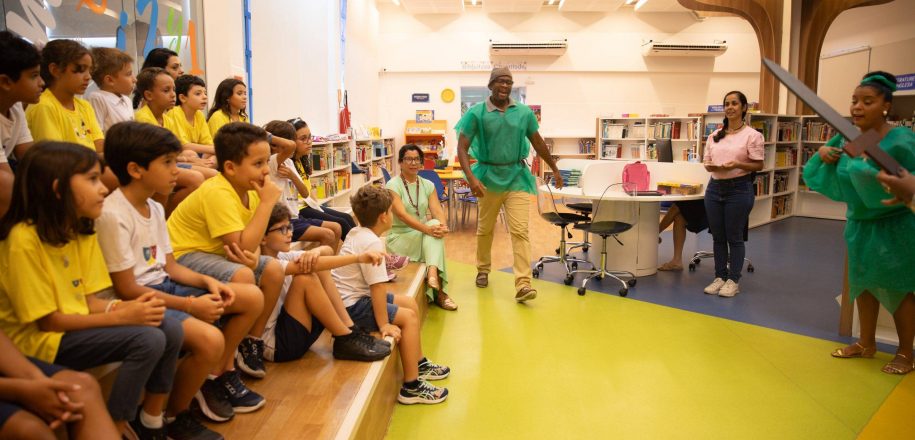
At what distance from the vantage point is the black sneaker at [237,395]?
6.66 feet

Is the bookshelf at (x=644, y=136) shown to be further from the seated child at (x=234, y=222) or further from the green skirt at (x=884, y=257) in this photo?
the seated child at (x=234, y=222)

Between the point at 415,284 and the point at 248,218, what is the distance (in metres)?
1.62

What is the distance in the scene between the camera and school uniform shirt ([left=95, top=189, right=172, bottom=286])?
5.57ft

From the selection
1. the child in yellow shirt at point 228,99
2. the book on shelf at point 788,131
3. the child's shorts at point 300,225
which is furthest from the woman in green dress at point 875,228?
the book on shelf at point 788,131

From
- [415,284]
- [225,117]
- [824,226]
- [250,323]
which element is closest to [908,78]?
[824,226]

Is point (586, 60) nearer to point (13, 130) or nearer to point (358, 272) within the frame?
point (358, 272)

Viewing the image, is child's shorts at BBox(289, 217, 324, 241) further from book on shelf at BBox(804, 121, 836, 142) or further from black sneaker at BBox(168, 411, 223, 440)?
book on shelf at BBox(804, 121, 836, 142)

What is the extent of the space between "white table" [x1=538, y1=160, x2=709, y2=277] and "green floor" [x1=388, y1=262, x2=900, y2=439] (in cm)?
99

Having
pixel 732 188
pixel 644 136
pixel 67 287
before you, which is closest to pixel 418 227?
pixel 732 188

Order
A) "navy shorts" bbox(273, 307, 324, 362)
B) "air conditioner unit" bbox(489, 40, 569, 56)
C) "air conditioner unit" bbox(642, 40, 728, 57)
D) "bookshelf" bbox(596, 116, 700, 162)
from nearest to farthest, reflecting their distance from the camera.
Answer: "navy shorts" bbox(273, 307, 324, 362) → "bookshelf" bbox(596, 116, 700, 162) → "air conditioner unit" bbox(642, 40, 728, 57) → "air conditioner unit" bbox(489, 40, 569, 56)

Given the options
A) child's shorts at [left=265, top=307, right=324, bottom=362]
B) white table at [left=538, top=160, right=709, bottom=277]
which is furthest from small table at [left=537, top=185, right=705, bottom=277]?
child's shorts at [left=265, top=307, right=324, bottom=362]

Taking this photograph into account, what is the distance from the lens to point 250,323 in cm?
208

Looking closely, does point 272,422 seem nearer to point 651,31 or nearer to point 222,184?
point 222,184

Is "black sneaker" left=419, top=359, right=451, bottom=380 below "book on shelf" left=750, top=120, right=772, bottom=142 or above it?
below
